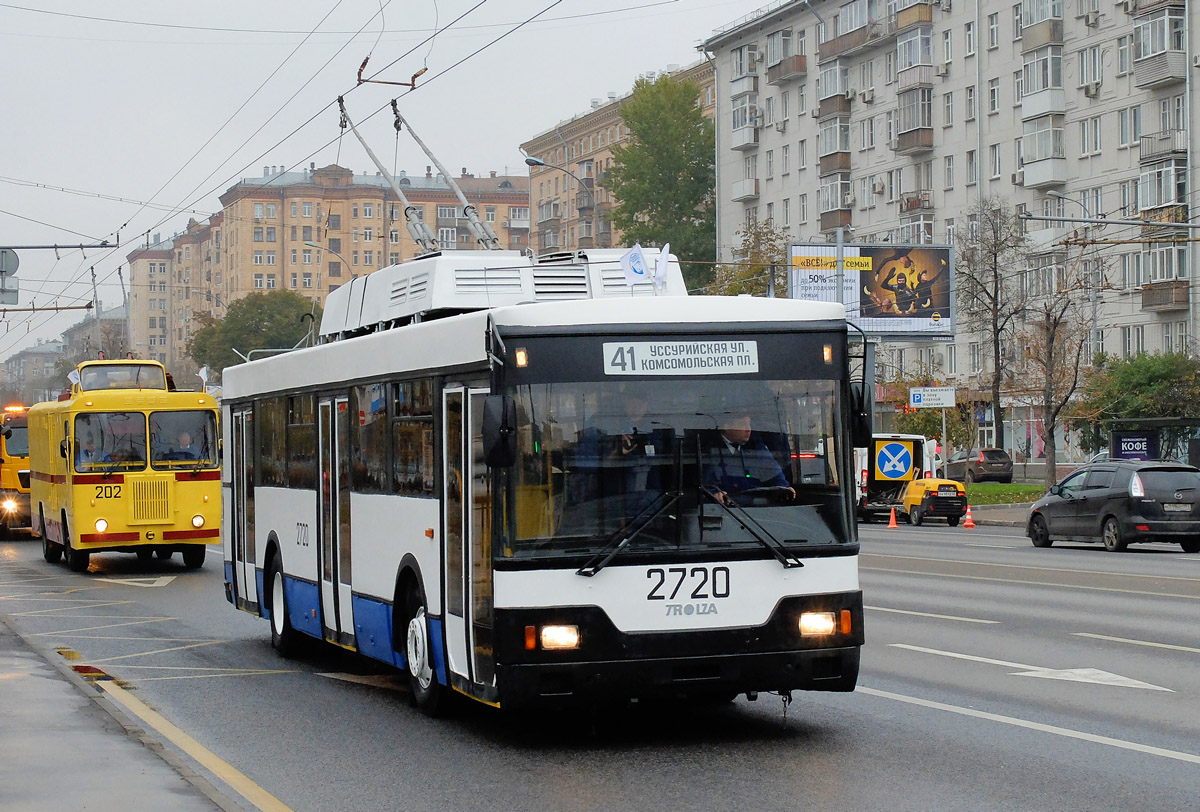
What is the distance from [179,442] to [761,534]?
17976 mm

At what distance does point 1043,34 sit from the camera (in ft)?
211

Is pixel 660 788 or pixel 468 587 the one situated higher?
pixel 468 587

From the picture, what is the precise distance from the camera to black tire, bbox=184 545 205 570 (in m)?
26.1

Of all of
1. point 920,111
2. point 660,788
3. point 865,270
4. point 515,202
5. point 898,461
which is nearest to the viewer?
point 660,788

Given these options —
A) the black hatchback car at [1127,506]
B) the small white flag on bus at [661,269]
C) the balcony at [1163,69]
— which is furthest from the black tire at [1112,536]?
the balcony at [1163,69]

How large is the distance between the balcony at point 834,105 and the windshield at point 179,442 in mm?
57082

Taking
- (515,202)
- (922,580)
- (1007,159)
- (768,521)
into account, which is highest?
(515,202)

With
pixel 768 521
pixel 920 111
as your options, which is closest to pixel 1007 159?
pixel 920 111

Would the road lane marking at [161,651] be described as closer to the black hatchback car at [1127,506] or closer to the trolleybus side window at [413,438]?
the trolleybus side window at [413,438]

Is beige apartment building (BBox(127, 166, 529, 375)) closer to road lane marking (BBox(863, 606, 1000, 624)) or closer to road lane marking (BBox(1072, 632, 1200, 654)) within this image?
road lane marking (BBox(863, 606, 1000, 624))

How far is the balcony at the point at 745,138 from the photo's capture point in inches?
3420

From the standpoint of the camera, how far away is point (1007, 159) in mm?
67438

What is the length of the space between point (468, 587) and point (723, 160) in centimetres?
8316

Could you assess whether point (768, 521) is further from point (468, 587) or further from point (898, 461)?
point (898, 461)
